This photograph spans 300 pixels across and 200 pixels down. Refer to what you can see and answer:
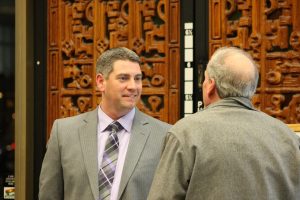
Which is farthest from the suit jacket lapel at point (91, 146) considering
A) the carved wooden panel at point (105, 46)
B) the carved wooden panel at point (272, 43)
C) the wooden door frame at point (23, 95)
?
the wooden door frame at point (23, 95)

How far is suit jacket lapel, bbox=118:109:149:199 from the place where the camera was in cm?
221

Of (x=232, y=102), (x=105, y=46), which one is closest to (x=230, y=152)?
(x=232, y=102)

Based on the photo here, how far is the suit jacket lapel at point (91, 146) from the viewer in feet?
7.27

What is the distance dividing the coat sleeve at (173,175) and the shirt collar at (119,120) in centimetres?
66

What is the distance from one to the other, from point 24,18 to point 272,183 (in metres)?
2.78

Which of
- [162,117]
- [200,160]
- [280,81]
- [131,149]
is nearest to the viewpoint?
[200,160]

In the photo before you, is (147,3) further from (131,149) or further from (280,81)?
(131,149)

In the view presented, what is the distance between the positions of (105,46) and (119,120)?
1.53 meters

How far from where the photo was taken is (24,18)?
3916 mm

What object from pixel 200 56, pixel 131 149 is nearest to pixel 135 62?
pixel 131 149

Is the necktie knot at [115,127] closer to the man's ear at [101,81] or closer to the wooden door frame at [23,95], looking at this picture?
the man's ear at [101,81]

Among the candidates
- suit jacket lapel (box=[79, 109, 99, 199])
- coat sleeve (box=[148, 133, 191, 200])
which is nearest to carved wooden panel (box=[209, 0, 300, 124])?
suit jacket lapel (box=[79, 109, 99, 199])

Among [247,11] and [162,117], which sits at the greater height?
[247,11]

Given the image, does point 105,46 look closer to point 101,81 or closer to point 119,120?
point 101,81
